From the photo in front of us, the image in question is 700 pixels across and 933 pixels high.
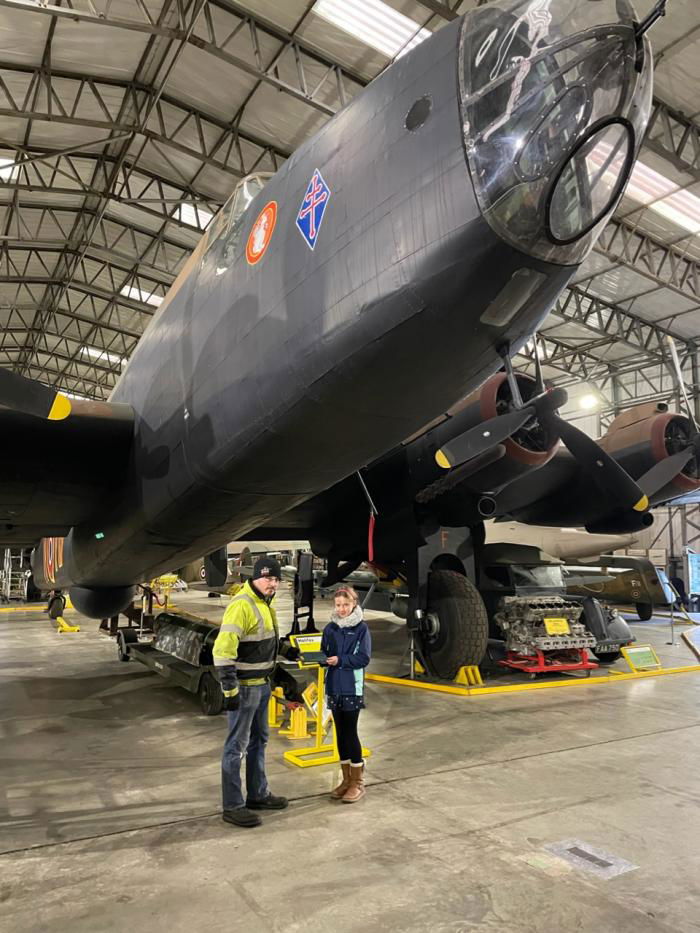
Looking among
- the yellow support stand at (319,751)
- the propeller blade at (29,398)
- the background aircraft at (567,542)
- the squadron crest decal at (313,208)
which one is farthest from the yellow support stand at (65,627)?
the squadron crest decal at (313,208)

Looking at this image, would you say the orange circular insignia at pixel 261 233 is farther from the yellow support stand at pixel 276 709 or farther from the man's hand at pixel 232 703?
the yellow support stand at pixel 276 709

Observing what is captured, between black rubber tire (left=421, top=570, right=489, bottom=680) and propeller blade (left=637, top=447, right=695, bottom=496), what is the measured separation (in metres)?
2.65

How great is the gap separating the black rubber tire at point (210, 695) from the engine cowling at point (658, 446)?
6.18 meters

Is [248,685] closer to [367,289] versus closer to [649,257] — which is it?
[367,289]

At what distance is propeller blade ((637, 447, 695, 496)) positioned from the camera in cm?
855

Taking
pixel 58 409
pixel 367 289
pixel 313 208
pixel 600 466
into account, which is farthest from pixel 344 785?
pixel 600 466

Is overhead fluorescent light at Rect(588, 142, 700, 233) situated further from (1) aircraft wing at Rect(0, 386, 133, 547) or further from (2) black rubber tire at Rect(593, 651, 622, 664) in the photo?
(1) aircraft wing at Rect(0, 386, 133, 547)

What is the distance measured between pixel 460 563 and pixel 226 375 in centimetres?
629

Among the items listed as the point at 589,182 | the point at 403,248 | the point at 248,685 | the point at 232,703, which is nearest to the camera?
the point at 589,182

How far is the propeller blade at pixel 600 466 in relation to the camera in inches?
291

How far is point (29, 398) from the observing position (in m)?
4.17

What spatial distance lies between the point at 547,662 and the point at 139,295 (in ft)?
69.1

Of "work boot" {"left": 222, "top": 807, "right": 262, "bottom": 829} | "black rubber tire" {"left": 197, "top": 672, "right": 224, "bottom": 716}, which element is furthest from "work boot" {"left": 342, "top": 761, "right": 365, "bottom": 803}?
"black rubber tire" {"left": 197, "top": 672, "right": 224, "bottom": 716}

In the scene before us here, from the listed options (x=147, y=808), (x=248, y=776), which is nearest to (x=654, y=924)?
(x=248, y=776)
